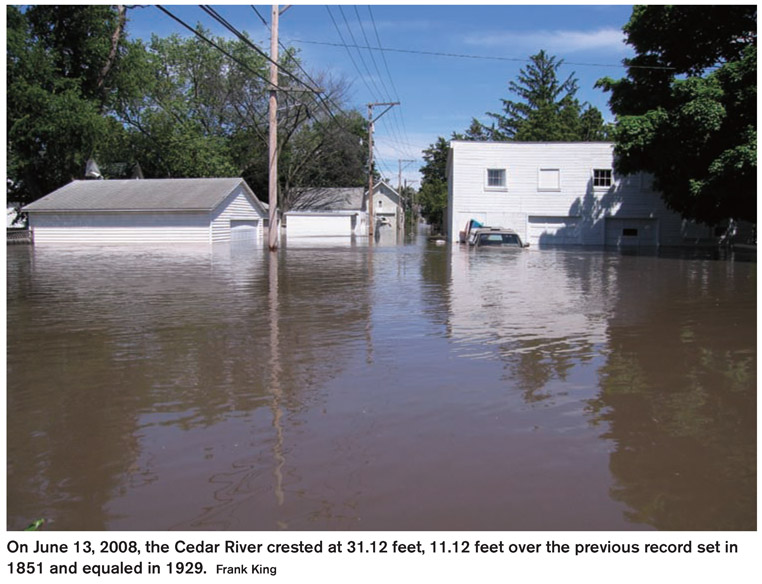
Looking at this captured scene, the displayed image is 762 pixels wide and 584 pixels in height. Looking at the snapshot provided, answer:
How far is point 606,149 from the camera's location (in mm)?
40375

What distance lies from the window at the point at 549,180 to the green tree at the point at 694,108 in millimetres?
9187

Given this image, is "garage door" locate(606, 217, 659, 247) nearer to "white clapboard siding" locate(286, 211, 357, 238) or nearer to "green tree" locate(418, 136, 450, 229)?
"white clapboard siding" locate(286, 211, 357, 238)

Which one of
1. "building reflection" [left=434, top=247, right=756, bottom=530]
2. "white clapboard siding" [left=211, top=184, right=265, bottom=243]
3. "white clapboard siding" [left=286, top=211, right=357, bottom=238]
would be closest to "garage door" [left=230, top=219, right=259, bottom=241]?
"white clapboard siding" [left=211, top=184, right=265, bottom=243]

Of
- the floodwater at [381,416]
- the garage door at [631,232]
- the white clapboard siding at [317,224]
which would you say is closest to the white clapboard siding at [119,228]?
the white clapboard siding at [317,224]

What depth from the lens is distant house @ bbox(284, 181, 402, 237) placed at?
60500 mm

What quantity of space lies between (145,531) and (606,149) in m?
40.2

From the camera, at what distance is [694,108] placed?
79.6ft

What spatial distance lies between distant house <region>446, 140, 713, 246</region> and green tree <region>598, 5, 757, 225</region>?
9.08 m

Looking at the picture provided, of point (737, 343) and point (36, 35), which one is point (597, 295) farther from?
point (36, 35)

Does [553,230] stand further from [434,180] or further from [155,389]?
[434,180]

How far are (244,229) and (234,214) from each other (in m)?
2.52

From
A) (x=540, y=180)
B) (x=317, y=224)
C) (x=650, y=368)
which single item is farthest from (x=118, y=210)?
(x=650, y=368)

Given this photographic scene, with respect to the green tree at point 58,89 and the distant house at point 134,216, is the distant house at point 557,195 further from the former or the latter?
the green tree at point 58,89

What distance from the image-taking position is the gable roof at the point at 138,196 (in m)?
37.1
